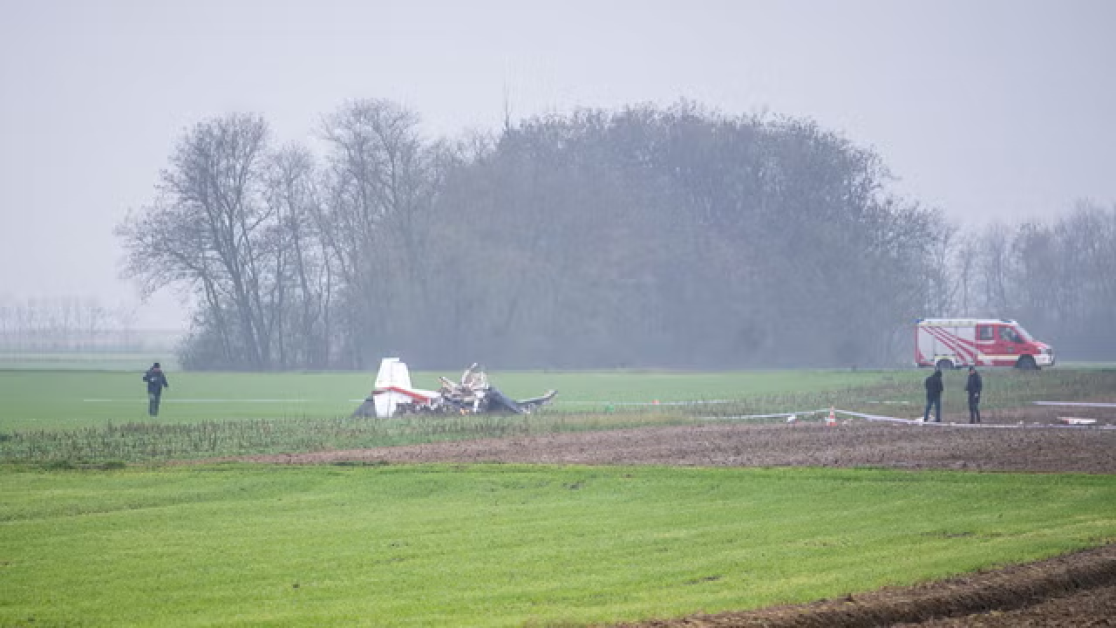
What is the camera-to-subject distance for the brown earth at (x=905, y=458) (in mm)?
12461

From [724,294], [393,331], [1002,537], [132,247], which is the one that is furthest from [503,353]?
[1002,537]

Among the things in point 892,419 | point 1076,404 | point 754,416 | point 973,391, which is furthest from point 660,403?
point 973,391

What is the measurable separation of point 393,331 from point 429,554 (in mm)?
81503

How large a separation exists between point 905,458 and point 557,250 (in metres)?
73.9

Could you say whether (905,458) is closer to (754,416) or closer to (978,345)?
(754,416)

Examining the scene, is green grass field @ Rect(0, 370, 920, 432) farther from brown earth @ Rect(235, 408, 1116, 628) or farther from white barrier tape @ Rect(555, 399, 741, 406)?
brown earth @ Rect(235, 408, 1116, 628)

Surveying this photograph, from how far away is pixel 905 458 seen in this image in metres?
25.7

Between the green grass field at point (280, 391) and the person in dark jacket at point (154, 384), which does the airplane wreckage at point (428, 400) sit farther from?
the person in dark jacket at point (154, 384)

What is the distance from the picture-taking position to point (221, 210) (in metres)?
93.0

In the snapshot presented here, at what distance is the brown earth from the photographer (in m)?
12.5

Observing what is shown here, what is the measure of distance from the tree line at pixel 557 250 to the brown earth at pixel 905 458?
57.5 meters

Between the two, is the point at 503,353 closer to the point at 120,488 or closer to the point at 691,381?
the point at 691,381

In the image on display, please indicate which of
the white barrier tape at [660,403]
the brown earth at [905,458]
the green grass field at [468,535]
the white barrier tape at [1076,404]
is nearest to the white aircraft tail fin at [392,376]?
the white barrier tape at [660,403]

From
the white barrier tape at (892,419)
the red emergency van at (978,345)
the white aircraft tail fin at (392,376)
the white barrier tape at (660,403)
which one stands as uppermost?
the red emergency van at (978,345)
